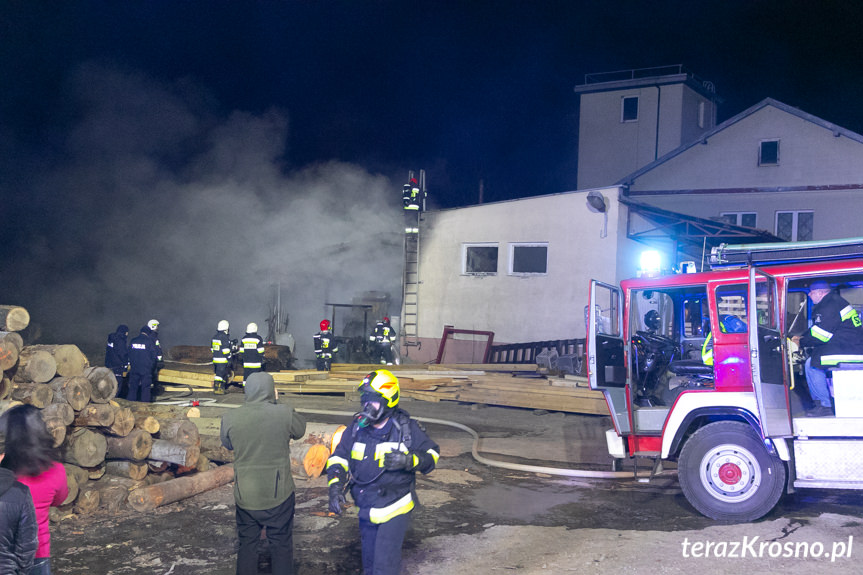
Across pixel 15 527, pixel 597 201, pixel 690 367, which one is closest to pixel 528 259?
pixel 597 201

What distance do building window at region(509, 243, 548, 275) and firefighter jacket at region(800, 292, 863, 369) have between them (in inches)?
473

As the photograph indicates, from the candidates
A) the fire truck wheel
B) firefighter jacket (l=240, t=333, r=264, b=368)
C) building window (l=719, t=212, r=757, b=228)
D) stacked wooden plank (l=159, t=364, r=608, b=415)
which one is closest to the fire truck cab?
the fire truck wheel

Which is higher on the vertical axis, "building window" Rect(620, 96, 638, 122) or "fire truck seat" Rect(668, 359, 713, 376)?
"building window" Rect(620, 96, 638, 122)

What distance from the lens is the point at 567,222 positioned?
18.0 metres

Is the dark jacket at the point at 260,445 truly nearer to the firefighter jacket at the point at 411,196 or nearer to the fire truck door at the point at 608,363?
the fire truck door at the point at 608,363

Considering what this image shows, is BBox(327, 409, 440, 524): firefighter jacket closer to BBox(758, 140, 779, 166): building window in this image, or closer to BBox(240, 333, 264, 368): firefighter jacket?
BBox(240, 333, 264, 368): firefighter jacket

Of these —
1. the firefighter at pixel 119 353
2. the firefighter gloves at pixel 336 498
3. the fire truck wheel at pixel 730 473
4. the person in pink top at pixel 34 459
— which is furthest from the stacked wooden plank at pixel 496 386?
the person in pink top at pixel 34 459

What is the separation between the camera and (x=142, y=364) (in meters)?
13.1

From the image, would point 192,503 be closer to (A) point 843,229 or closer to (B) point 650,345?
(B) point 650,345

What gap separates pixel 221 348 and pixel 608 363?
938cm

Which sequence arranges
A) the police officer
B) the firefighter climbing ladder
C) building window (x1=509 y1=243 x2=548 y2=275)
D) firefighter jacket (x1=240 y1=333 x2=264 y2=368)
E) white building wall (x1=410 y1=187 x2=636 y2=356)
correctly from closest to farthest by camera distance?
the police officer → firefighter jacket (x1=240 y1=333 x2=264 y2=368) → white building wall (x1=410 y1=187 x2=636 y2=356) → building window (x1=509 y1=243 x2=548 y2=275) → the firefighter climbing ladder

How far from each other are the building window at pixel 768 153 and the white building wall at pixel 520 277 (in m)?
7.03

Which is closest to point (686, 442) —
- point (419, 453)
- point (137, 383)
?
point (419, 453)

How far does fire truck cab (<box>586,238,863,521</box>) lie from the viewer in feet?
20.4
